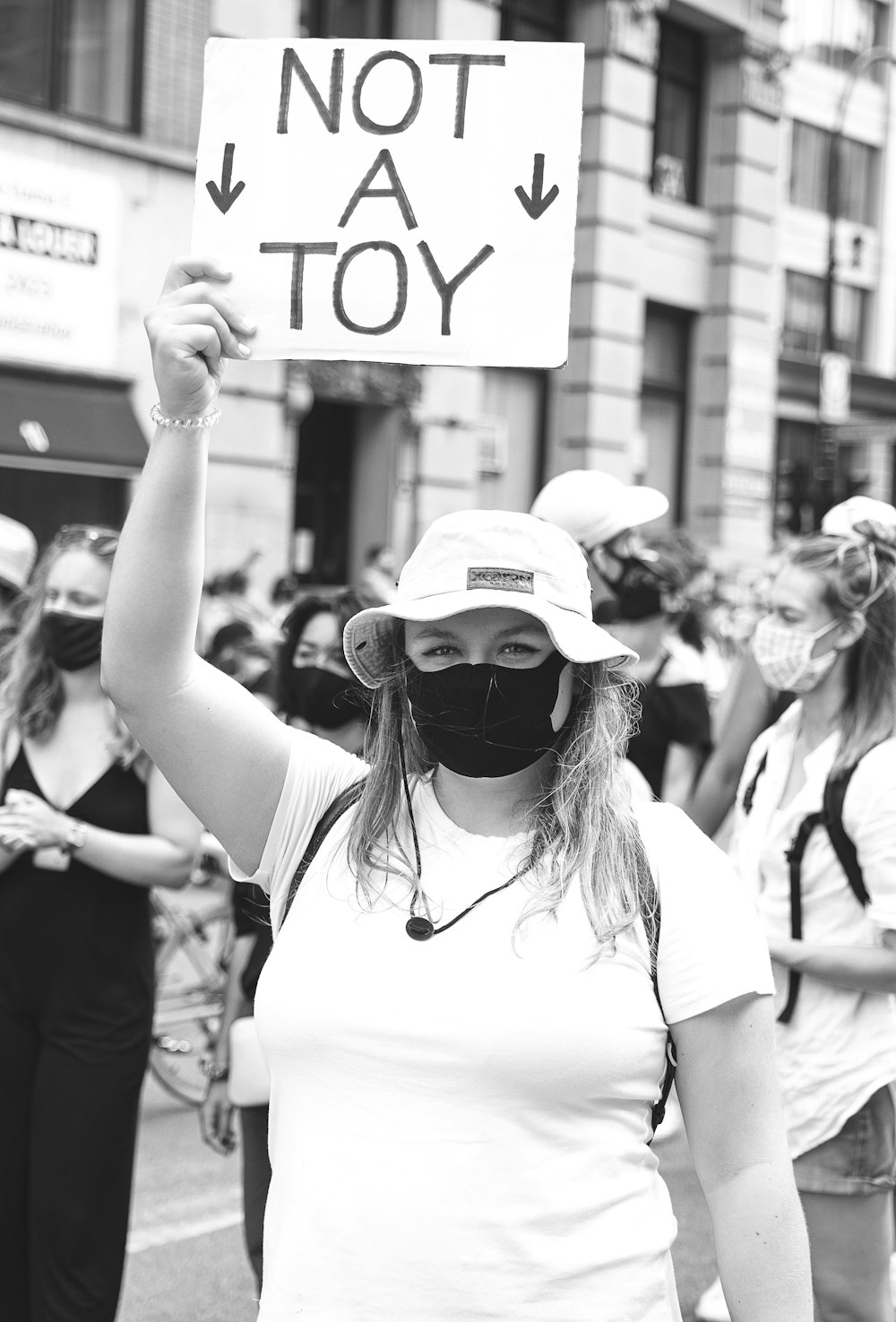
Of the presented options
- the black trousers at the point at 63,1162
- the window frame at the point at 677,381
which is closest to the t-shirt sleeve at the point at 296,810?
the black trousers at the point at 63,1162

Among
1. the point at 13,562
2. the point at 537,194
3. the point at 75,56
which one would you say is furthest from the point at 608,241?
the point at 537,194

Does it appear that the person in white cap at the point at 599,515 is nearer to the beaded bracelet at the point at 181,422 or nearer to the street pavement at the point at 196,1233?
the street pavement at the point at 196,1233

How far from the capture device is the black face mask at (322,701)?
4.04m

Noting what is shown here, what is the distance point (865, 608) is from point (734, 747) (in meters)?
0.84

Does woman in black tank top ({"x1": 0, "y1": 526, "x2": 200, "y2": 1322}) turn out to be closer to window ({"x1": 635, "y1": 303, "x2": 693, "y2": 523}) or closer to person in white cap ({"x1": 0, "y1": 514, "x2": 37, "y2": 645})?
person in white cap ({"x1": 0, "y1": 514, "x2": 37, "y2": 645})

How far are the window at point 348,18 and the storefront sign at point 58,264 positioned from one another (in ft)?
14.7

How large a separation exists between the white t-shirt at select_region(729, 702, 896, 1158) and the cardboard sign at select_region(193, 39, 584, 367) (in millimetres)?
1534

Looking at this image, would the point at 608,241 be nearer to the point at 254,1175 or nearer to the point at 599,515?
the point at 599,515

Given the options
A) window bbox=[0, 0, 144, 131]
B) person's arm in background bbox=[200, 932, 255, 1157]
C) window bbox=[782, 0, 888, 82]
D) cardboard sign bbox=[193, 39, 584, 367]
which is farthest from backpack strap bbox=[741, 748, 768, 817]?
window bbox=[782, 0, 888, 82]

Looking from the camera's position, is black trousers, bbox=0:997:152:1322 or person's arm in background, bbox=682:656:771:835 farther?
person's arm in background, bbox=682:656:771:835

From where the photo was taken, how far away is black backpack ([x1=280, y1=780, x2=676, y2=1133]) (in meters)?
2.18

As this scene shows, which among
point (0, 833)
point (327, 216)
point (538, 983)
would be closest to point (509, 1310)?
point (538, 983)

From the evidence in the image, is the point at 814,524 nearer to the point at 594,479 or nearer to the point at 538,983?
the point at 594,479

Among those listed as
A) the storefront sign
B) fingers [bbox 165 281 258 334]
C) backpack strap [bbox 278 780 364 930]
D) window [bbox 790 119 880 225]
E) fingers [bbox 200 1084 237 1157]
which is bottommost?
fingers [bbox 200 1084 237 1157]
